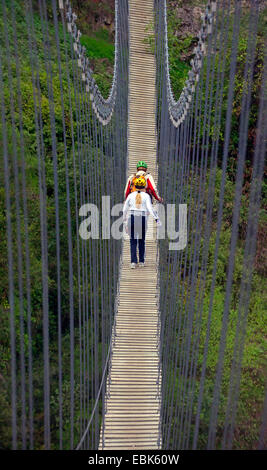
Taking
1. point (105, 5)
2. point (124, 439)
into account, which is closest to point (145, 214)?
point (124, 439)

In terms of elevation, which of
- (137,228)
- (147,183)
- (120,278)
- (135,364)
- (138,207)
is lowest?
(135,364)

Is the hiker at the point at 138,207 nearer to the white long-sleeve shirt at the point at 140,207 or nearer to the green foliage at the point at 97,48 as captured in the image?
the white long-sleeve shirt at the point at 140,207

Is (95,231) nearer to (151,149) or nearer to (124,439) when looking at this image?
(124,439)

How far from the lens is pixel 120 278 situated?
3.96 meters

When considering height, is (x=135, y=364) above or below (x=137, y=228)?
below

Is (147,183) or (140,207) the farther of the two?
(147,183)

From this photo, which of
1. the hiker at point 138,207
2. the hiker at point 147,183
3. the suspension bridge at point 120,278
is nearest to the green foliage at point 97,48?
the suspension bridge at point 120,278

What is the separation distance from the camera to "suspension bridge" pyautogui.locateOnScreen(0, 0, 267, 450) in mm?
1925

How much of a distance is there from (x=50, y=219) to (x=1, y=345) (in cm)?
142

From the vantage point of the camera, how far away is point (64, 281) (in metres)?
4.16

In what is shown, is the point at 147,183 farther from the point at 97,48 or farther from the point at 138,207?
the point at 97,48

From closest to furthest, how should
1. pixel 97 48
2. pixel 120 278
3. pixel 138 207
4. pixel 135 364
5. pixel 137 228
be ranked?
pixel 135 364, pixel 138 207, pixel 137 228, pixel 120 278, pixel 97 48

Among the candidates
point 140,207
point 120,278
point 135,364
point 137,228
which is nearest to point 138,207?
point 140,207

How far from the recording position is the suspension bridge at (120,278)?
1.92 m
